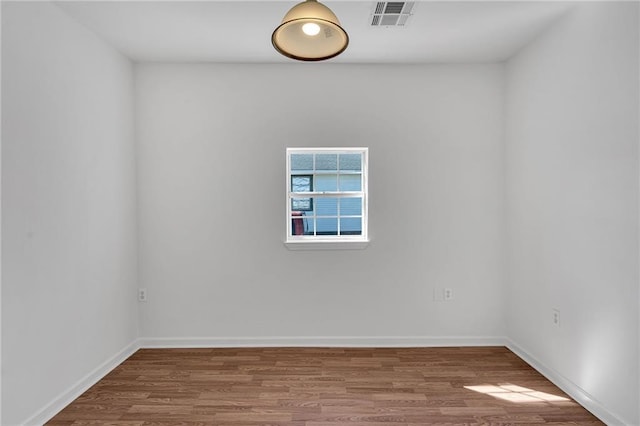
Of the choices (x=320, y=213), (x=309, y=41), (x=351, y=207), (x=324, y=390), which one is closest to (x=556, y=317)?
(x=324, y=390)

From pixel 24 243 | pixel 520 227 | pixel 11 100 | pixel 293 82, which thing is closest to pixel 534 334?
pixel 520 227

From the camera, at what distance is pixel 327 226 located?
158 inches

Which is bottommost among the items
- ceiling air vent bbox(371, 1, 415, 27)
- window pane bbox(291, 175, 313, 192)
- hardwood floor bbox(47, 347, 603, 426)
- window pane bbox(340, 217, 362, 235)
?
hardwood floor bbox(47, 347, 603, 426)

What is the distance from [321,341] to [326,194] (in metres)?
1.45

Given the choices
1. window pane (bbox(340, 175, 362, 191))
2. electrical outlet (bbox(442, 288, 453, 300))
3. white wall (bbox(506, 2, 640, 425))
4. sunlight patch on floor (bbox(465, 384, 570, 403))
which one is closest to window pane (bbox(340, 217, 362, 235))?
window pane (bbox(340, 175, 362, 191))

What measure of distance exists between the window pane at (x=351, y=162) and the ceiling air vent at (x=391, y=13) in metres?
1.30

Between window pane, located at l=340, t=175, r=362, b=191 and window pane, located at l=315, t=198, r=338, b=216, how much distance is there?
6.3 inches

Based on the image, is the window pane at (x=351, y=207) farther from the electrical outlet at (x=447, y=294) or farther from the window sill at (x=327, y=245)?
the electrical outlet at (x=447, y=294)

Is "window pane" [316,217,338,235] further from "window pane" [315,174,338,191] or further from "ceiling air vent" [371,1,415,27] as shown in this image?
"ceiling air vent" [371,1,415,27]

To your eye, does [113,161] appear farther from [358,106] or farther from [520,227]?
[520,227]

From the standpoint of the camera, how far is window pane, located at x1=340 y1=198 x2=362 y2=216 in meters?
4.00

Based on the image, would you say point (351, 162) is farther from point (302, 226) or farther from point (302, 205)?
point (302, 226)

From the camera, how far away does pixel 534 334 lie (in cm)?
335

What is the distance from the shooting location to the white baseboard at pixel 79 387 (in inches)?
97.3
